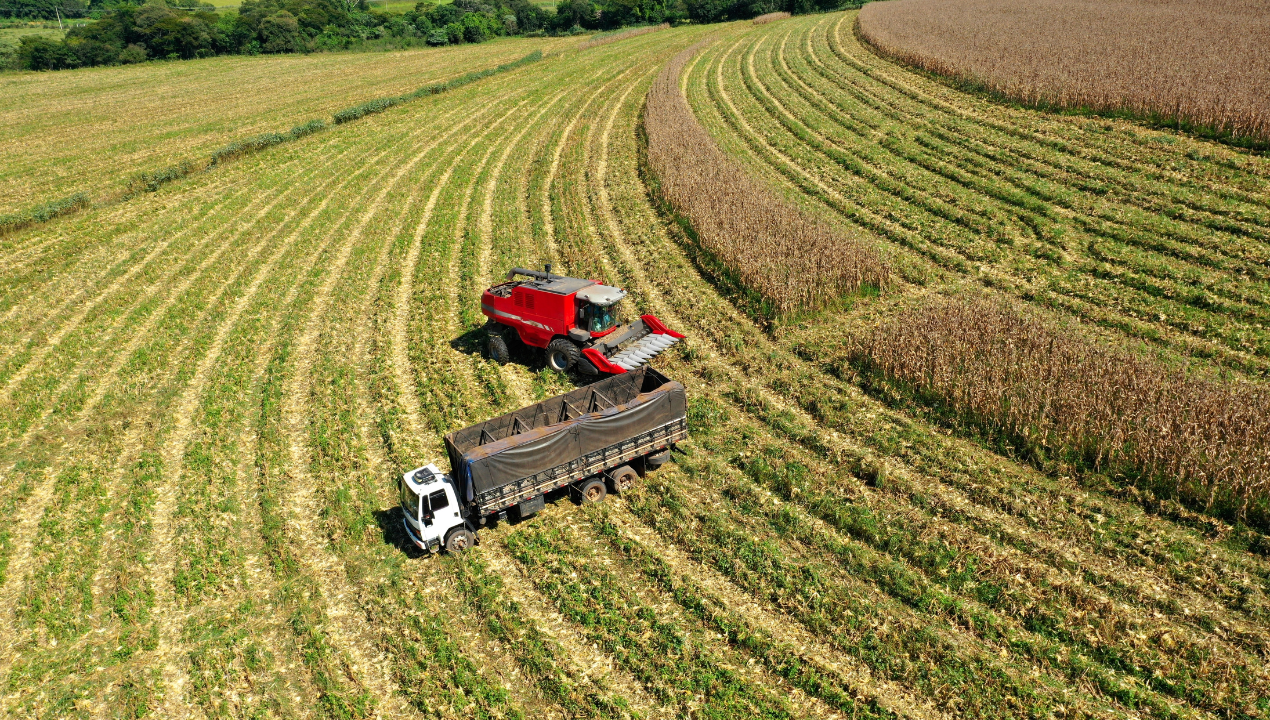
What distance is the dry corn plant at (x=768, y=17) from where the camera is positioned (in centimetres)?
8125

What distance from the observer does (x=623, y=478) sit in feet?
46.5

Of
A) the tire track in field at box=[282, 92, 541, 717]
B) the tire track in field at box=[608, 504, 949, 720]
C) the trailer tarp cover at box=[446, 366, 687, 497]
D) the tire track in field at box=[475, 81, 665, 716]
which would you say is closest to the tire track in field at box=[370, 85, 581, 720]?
the tire track in field at box=[475, 81, 665, 716]

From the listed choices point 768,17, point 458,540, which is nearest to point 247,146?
point 458,540

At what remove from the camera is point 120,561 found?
13.4 meters

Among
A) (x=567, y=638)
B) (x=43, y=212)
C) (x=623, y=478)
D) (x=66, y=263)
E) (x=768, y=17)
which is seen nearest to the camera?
(x=567, y=638)

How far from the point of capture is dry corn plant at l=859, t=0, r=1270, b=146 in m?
28.5

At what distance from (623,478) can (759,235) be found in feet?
37.5

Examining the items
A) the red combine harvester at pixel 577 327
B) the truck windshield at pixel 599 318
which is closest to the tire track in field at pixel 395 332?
the red combine harvester at pixel 577 327

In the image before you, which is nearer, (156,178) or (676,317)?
(676,317)

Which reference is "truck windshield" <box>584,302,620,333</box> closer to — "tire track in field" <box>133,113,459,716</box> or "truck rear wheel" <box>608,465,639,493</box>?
"truck rear wheel" <box>608,465,639,493</box>

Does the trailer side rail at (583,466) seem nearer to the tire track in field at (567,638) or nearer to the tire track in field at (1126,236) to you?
the tire track in field at (567,638)

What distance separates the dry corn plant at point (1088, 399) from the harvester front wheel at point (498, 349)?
8.56 meters

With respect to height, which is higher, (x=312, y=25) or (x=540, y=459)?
(x=312, y=25)

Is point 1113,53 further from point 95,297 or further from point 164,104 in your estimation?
point 164,104
